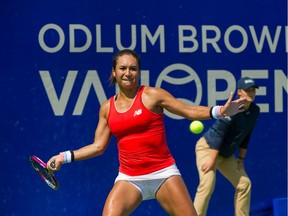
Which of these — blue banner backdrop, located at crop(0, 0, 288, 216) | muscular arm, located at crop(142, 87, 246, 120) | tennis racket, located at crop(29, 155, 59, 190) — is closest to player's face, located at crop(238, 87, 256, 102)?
blue banner backdrop, located at crop(0, 0, 288, 216)

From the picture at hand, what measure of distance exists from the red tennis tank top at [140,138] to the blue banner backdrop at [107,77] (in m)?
1.95

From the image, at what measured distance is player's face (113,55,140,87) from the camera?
195 inches

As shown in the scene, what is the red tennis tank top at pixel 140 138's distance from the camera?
192 inches

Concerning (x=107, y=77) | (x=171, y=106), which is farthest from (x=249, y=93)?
(x=171, y=106)

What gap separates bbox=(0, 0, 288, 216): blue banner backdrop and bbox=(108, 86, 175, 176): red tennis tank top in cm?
195

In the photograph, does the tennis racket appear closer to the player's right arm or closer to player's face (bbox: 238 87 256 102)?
the player's right arm

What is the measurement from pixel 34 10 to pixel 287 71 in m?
2.50

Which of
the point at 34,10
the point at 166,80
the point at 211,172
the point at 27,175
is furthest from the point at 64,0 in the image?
the point at 211,172

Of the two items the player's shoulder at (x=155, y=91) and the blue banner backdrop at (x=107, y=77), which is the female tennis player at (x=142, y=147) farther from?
the blue banner backdrop at (x=107, y=77)

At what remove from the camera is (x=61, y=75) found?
267 inches

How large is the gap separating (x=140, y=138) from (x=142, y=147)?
0.06 meters

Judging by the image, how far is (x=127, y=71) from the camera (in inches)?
196

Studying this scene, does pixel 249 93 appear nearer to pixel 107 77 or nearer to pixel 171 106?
pixel 107 77

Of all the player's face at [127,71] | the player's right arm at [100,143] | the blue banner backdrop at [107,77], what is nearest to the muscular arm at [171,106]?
the player's face at [127,71]
